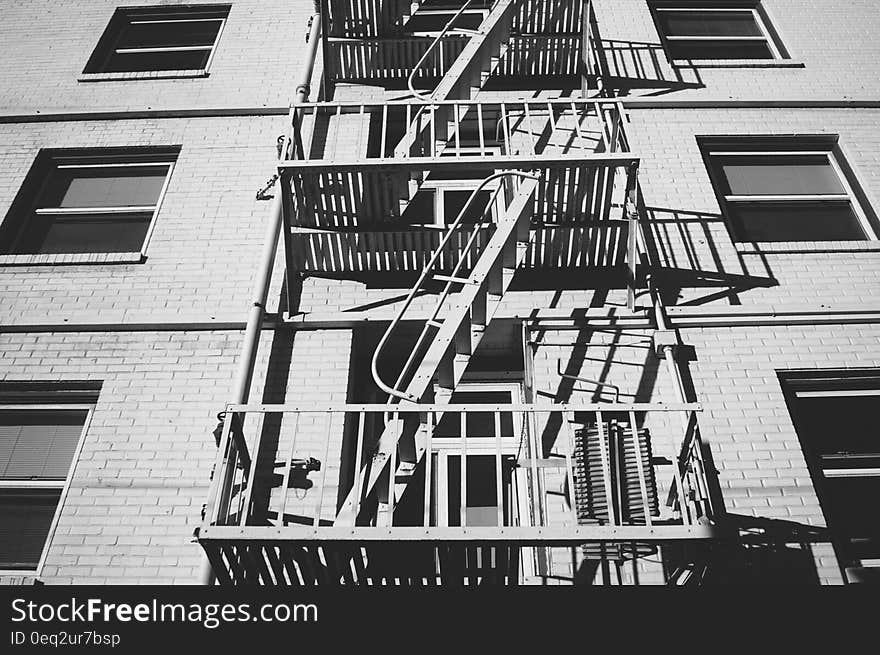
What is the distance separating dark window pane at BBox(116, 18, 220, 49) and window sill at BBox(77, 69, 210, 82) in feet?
3.94

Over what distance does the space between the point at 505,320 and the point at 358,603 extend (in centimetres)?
362

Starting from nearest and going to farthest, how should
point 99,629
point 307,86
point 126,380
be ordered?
1. point 99,629
2. point 126,380
3. point 307,86

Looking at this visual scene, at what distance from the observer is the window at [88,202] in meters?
8.84

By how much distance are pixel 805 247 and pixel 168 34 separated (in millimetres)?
9681

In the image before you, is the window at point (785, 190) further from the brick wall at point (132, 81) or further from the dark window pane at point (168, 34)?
the dark window pane at point (168, 34)

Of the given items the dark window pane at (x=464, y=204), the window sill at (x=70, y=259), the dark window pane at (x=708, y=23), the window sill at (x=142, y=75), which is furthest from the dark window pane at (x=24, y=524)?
the dark window pane at (x=708, y=23)

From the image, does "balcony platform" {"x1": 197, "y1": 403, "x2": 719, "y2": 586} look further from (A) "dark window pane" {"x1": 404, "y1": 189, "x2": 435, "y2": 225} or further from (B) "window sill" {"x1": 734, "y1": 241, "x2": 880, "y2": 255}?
(A) "dark window pane" {"x1": 404, "y1": 189, "x2": 435, "y2": 225}

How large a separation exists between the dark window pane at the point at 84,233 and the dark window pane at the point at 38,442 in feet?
7.54

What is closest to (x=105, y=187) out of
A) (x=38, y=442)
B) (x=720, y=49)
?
(x=38, y=442)

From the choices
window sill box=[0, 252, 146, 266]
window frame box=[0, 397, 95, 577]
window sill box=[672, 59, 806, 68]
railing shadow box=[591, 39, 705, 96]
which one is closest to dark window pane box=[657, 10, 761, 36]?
railing shadow box=[591, 39, 705, 96]

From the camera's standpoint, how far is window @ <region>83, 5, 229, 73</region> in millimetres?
11156

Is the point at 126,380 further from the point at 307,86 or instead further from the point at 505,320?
the point at 307,86

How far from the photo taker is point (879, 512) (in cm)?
654

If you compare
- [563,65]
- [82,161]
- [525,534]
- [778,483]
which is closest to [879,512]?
[778,483]
